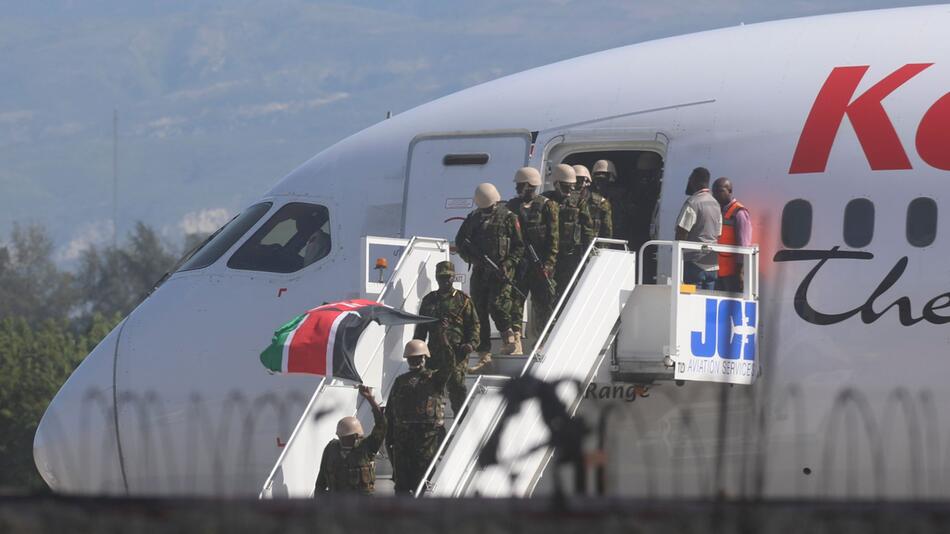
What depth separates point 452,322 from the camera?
1536 centimetres

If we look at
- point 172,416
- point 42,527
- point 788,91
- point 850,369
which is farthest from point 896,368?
point 42,527

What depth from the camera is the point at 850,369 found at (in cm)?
1527

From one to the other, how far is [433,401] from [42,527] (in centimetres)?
744

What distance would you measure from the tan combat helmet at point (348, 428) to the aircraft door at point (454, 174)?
7.65ft

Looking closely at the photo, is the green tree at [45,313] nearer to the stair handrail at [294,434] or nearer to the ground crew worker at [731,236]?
the stair handrail at [294,434]

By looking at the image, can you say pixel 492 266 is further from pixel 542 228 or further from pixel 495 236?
pixel 542 228

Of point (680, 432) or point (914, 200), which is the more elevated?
point (914, 200)

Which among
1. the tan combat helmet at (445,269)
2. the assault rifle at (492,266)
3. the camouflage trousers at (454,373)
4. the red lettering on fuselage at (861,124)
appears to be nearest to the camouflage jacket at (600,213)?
the assault rifle at (492,266)

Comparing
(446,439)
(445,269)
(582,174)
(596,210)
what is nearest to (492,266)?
(445,269)

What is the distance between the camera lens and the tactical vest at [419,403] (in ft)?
49.1

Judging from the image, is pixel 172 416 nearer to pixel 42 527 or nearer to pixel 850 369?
pixel 850 369

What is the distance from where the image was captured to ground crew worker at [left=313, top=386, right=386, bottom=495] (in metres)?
15.0

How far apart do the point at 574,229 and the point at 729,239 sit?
1.43 m

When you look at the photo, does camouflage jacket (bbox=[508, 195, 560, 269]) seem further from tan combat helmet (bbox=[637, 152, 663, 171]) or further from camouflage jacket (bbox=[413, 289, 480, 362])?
tan combat helmet (bbox=[637, 152, 663, 171])
